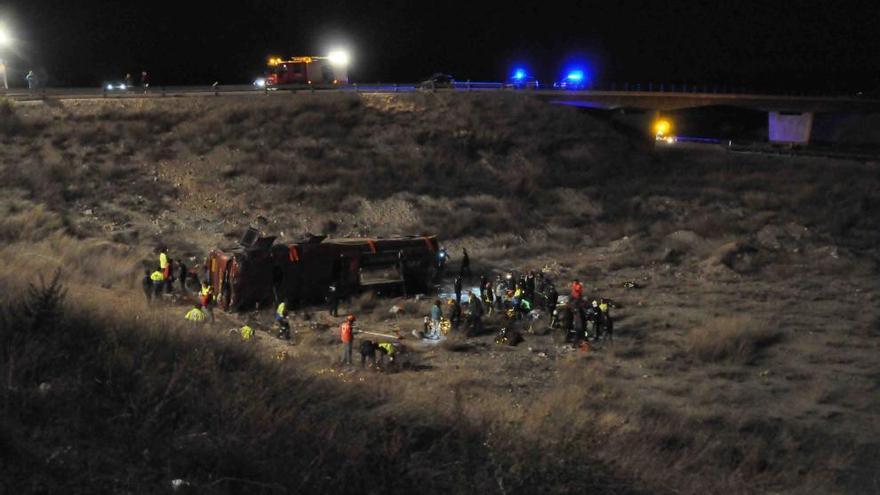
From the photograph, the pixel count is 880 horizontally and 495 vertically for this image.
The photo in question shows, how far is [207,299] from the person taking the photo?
1881 centimetres

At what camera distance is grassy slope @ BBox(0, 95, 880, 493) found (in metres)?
6.95

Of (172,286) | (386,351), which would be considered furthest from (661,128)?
(386,351)

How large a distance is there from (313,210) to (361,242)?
9.84 metres

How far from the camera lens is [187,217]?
30016mm

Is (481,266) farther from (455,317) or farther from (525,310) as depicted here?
(455,317)

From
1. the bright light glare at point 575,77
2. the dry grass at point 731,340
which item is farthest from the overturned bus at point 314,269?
the bright light glare at point 575,77

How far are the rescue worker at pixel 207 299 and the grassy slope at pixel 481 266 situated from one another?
2226mm

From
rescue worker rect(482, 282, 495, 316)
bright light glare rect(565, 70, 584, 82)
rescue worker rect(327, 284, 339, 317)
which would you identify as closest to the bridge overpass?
bright light glare rect(565, 70, 584, 82)

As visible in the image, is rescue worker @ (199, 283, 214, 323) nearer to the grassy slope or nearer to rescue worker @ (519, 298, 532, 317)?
the grassy slope

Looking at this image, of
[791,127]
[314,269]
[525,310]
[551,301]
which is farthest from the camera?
[791,127]

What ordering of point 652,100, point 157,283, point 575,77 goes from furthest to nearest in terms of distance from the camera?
1. point 575,77
2. point 652,100
3. point 157,283

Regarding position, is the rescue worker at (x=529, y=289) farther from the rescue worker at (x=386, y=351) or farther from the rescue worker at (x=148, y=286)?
the rescue worker at (x=148, y=286)

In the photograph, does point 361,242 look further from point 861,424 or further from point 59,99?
point 59,99

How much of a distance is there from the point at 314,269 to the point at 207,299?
134 inches
